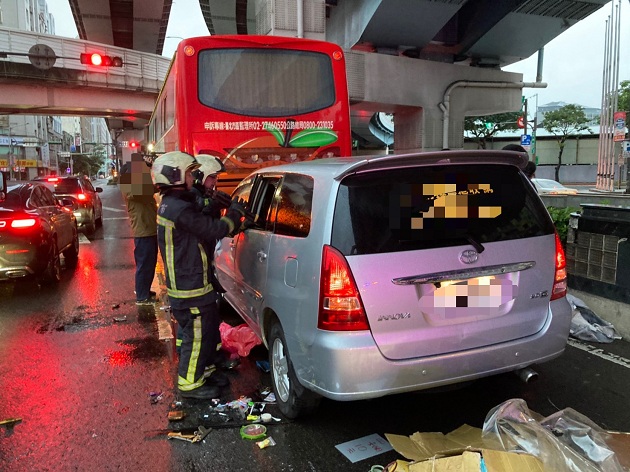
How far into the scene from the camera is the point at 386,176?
3031 millimetres

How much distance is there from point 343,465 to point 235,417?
949mm

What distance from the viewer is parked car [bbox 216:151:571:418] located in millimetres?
2857

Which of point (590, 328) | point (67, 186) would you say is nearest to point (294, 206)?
point (590, 328)

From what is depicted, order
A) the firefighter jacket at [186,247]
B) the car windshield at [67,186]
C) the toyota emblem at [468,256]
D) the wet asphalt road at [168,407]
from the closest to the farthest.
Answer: the toyota emblem at [468,256]
the wet asphalt road at [168,407]
the firefighter jacket at [186,247]
the car windshield at [67,186]

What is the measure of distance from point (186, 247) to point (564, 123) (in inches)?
2039

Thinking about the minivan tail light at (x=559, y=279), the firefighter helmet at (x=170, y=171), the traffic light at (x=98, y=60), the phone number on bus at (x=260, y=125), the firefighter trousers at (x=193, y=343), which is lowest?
the firefighter trousers at (x=193, y=343)

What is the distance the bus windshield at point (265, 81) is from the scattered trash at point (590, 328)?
479cm

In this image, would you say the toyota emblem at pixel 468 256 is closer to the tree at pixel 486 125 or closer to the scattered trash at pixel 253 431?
the scattered trash at pixel 253 431

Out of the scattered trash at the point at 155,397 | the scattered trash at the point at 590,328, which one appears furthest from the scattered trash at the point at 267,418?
the scattered trash at the point at 590,328

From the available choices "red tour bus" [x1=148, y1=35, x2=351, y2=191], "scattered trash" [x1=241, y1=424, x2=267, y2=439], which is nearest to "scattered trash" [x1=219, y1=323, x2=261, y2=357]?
"scattered trash" [x1=241, y1=424, x2=267, y2=439]

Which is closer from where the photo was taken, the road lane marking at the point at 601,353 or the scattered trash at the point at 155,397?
the scattered trash at the point at 155,397

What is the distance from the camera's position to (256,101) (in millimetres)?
7793

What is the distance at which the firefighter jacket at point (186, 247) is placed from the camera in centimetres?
370

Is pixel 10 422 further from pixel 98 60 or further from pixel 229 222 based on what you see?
pixel 98 60
